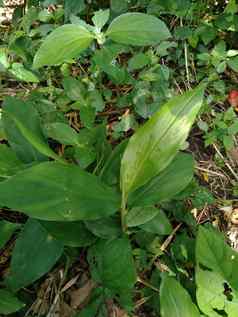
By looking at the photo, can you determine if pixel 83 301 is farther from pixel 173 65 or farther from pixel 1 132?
pixel 173 65

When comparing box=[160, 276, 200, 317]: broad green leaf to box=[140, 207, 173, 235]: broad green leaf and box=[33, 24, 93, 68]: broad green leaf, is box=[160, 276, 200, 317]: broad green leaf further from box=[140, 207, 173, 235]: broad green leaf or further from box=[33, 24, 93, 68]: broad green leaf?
box=[33, 24, 93, 68]: broad green leaf

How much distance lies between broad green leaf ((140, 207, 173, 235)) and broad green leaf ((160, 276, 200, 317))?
0.47ft

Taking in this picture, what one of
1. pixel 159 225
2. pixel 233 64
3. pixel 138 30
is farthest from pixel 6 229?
pixel 233 64

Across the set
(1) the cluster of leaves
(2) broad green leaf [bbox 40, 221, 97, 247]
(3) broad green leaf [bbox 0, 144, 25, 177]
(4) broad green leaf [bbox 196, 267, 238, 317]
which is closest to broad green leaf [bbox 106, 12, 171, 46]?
(1) the cluster of leaves

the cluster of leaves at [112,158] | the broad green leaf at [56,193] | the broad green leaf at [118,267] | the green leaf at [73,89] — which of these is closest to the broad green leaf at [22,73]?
the cluster of leaves at [112,158]

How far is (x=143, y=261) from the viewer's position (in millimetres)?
1289

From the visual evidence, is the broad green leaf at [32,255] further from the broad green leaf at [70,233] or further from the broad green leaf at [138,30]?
the broad green leaf at [138,30]

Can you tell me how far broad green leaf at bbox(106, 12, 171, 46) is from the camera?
1319 millimetres

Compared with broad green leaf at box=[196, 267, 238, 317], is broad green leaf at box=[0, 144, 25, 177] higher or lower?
higher

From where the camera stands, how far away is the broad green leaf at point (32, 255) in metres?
1.19

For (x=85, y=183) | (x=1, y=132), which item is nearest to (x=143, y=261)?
(x=85, y=183)

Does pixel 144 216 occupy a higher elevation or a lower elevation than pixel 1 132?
lower

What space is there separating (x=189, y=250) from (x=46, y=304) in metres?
0.42

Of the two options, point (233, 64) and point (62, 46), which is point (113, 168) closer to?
point (62, 46)
